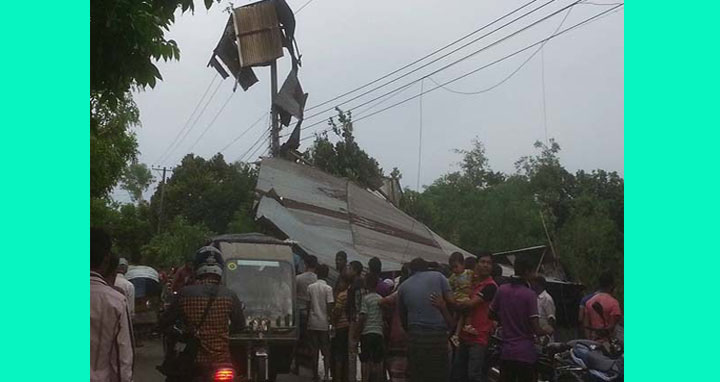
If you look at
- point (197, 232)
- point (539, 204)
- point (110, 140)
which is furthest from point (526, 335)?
point (110, 140)

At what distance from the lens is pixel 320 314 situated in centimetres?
759

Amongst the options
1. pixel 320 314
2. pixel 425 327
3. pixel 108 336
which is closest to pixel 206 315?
pixel 108 336

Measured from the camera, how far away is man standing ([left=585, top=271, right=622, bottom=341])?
5570 mm

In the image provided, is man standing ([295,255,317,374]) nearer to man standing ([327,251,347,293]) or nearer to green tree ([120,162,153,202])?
man standing ([327,251,347,293])

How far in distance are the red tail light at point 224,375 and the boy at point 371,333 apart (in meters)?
2.40

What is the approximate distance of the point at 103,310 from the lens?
11.7 ft

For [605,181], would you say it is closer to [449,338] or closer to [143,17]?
[449,338]

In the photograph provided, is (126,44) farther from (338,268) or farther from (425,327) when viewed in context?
(338,268)

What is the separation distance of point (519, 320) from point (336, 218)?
289cm

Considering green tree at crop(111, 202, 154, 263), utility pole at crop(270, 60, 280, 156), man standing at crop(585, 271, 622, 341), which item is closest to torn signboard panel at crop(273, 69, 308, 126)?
utility pole at crop(270, 60, 280, 156)

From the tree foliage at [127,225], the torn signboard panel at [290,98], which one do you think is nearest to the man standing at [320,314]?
the torn signboard panel at [290,98]

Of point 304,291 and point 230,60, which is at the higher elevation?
point 230,60

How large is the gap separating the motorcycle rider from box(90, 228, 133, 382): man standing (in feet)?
Result: 2.46

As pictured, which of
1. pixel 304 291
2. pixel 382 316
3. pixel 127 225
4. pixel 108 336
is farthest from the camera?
pixel 304 291
